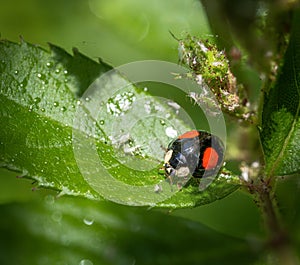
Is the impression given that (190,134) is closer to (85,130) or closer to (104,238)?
(85,130)

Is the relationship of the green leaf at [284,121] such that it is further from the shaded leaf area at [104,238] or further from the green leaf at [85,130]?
the shaded leaf area at [104,238]

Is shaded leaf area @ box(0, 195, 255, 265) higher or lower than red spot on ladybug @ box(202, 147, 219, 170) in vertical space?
lower

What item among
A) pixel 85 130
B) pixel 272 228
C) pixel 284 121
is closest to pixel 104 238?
pixel 85 130

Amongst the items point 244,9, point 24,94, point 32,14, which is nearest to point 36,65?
point 24,94

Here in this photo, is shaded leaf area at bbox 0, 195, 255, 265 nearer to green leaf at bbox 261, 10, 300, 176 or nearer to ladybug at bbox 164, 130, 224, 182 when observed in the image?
ladybug at bbox 164, 130, 224, 182

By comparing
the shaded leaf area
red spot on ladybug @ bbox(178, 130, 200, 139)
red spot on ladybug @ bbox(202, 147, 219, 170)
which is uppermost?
red spot on ladybug @ bbox(178, 130, 200, 139)

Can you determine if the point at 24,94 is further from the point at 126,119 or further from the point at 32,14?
the point at 32,14

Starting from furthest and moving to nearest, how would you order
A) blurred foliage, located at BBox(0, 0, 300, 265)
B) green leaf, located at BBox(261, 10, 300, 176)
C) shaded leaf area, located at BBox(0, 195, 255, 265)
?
shaded leaf area, located at BBox(0, 195, 255, 265) < blurred foliage, located at BBox(0, 0, 300, 265) < green leaf, located at BBox(261, 10, 300, 176)

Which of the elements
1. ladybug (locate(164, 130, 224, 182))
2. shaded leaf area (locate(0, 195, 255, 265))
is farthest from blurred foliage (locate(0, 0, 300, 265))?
ladybug (locate(164, 130, 224, 182))
